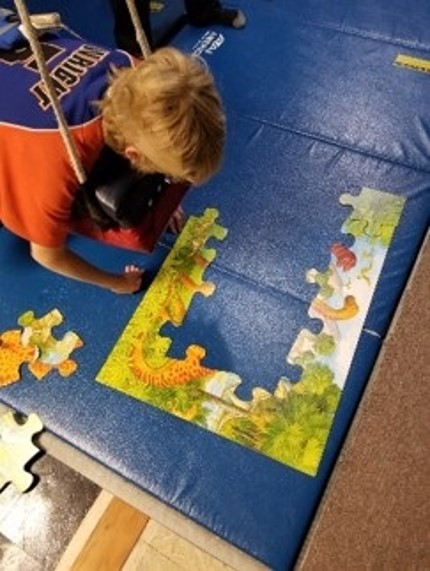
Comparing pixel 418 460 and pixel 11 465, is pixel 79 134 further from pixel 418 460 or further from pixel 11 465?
pixel 418 460

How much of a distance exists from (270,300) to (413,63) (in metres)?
1.36

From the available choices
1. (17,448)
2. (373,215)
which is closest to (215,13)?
(373,215)

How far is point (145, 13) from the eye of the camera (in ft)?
7.57

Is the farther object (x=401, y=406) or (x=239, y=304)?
(x=239, y=304)

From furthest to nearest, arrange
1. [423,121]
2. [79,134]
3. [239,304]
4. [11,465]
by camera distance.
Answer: [423,121] < [239,304] < [11,465] < [79,134]

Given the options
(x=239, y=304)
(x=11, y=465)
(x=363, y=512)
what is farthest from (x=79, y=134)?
(x=363, y=512)

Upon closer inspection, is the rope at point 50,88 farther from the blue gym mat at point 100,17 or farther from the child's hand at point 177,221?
the blue gym mat at point 100,17

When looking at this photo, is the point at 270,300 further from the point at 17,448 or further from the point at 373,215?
the point at 17,448

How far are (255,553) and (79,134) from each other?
47.6 inches

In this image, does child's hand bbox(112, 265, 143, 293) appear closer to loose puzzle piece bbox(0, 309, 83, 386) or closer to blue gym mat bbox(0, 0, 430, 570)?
blue gym mat bbox(0, 0, 430, 570)

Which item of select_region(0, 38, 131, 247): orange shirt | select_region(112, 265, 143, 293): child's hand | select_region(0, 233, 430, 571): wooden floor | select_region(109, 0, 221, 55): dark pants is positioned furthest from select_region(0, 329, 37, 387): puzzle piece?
select_region(109, 0, 221, 55): dark pants

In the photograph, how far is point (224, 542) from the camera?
57.7 inches

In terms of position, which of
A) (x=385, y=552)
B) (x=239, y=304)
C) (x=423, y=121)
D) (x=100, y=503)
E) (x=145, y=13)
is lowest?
(x=385, y=552)

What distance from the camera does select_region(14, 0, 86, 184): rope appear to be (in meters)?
1.04
